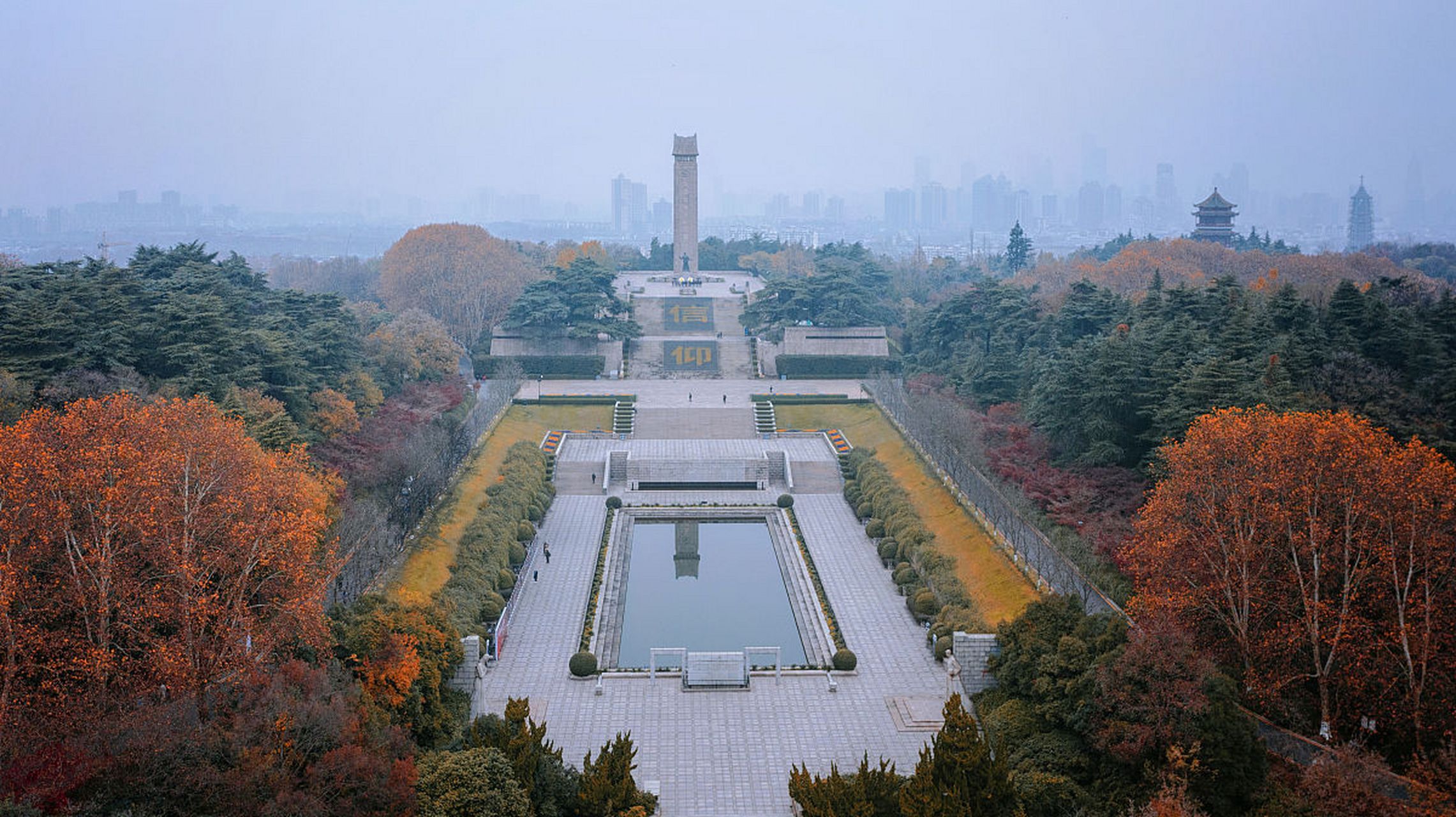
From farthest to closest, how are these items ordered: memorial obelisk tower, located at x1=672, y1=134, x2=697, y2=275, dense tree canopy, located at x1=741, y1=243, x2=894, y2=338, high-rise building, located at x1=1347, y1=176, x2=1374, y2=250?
high-rise building, located at x1=1347, y1=176, x2=1374, y2=250 < memorial obelisk tower, located at x1=672, y1=134, x2=697, y2=275 < dense tree canopy, located at x1=741, y1=243, x2=894, y2=338

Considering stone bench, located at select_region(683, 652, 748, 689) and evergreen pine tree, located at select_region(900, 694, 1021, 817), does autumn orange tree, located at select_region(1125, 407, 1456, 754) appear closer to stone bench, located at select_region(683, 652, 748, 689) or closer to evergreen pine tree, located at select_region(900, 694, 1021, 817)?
evergreen pine tree, located at select_region(900, 694, 1021, 817)

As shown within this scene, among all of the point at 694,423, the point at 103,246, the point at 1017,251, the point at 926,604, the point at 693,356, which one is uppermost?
the point at 1017,251

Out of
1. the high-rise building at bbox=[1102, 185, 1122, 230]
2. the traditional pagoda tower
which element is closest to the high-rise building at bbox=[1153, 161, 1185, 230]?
the high-rise building at bbox=[1102, 185, 1122, 230]

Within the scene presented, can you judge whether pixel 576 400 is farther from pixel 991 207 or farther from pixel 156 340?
pixel 991 207

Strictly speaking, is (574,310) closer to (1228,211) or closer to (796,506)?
(796,506)

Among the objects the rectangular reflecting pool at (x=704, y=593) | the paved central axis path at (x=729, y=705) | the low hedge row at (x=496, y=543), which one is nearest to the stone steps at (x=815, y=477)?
the rectangular reflecting pool at (x=704, y=593)

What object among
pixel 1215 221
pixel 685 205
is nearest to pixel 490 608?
pixel 685 205

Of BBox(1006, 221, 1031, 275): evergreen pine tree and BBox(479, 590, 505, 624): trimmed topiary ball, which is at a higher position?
BBox(1006, 221, 1031, 275): evergreen pine tree
